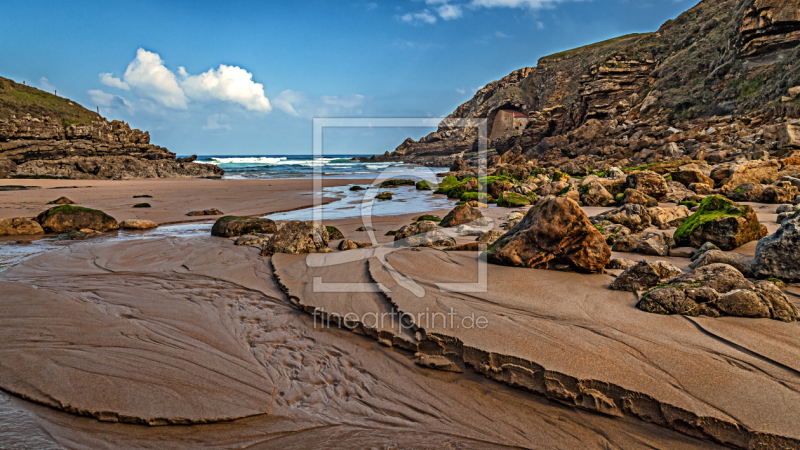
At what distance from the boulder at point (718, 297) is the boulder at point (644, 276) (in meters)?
0.20

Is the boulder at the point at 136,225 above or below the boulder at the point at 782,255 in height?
below

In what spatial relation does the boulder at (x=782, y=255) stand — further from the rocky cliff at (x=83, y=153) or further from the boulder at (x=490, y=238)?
the rocky cliff at (x=83, y=153)

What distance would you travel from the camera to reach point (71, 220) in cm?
806

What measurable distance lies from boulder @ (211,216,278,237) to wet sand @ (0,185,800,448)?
11.0ft

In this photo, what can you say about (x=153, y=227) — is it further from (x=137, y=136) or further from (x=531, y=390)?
(x=137, y=136)

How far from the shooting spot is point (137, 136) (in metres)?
41.1

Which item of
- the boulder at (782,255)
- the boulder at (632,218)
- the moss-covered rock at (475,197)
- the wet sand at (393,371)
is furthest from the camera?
the moss-covered rock at (475,197)

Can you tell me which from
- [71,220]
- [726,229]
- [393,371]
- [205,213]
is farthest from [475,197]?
[393,371]

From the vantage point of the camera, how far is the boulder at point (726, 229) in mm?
4422

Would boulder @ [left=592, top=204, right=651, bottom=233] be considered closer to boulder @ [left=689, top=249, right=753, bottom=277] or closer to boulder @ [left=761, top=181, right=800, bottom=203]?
boulder @ [left=689, top=249, right=753, bottom=277]

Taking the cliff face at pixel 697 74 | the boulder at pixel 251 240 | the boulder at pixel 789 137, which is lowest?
the boulder at pixel 251 240

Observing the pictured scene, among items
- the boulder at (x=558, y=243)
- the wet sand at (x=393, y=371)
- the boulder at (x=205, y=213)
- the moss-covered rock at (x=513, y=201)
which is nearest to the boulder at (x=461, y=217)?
the boulder at (x=558, y=243)

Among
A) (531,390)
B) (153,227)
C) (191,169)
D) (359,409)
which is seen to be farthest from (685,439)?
(191,169)

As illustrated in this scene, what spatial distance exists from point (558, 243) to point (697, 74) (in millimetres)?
33487
